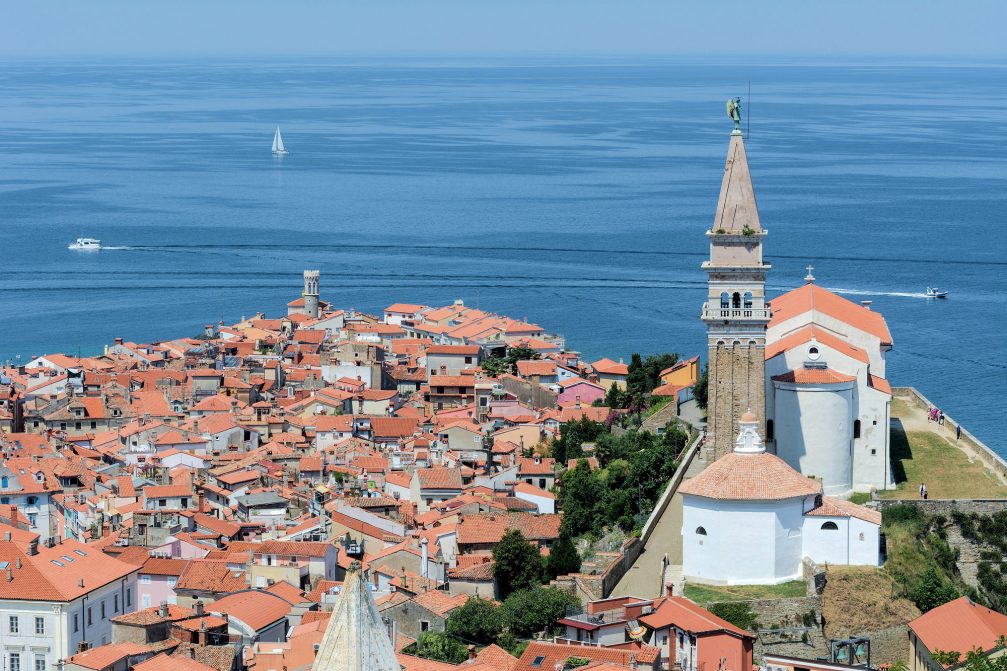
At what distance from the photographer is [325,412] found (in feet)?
160

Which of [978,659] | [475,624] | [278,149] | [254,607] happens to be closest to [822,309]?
[475,624]

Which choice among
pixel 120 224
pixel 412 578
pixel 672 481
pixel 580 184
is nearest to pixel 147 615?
pixel 412 578

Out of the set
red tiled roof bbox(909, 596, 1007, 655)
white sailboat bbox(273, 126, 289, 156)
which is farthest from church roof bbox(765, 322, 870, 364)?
white sailboat bbox(273, 126, 289, 156)

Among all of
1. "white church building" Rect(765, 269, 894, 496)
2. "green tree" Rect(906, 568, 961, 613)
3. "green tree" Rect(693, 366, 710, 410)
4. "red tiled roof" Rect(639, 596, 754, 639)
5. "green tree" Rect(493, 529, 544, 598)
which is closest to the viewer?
"red tiled roof" Rect(639, 596, 754, 639)

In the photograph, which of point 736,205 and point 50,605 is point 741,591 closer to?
point 736,205

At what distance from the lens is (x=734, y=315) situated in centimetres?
3169

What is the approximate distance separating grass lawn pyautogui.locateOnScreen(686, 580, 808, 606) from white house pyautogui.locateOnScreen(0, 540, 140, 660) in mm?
9212

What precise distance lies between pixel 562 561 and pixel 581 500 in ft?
14.9

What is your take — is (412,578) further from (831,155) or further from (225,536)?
(831,155)

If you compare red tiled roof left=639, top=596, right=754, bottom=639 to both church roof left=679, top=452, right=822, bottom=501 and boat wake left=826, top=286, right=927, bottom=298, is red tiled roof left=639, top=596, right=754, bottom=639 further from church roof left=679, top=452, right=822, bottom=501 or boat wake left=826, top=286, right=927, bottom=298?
boat wake left=826, top=286, right=927, bottom=298

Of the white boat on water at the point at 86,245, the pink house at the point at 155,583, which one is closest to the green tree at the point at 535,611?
the pink house at the point at 155,583

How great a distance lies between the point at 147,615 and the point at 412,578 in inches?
191

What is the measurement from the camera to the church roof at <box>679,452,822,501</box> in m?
28.1

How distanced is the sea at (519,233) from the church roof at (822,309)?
1275cm
